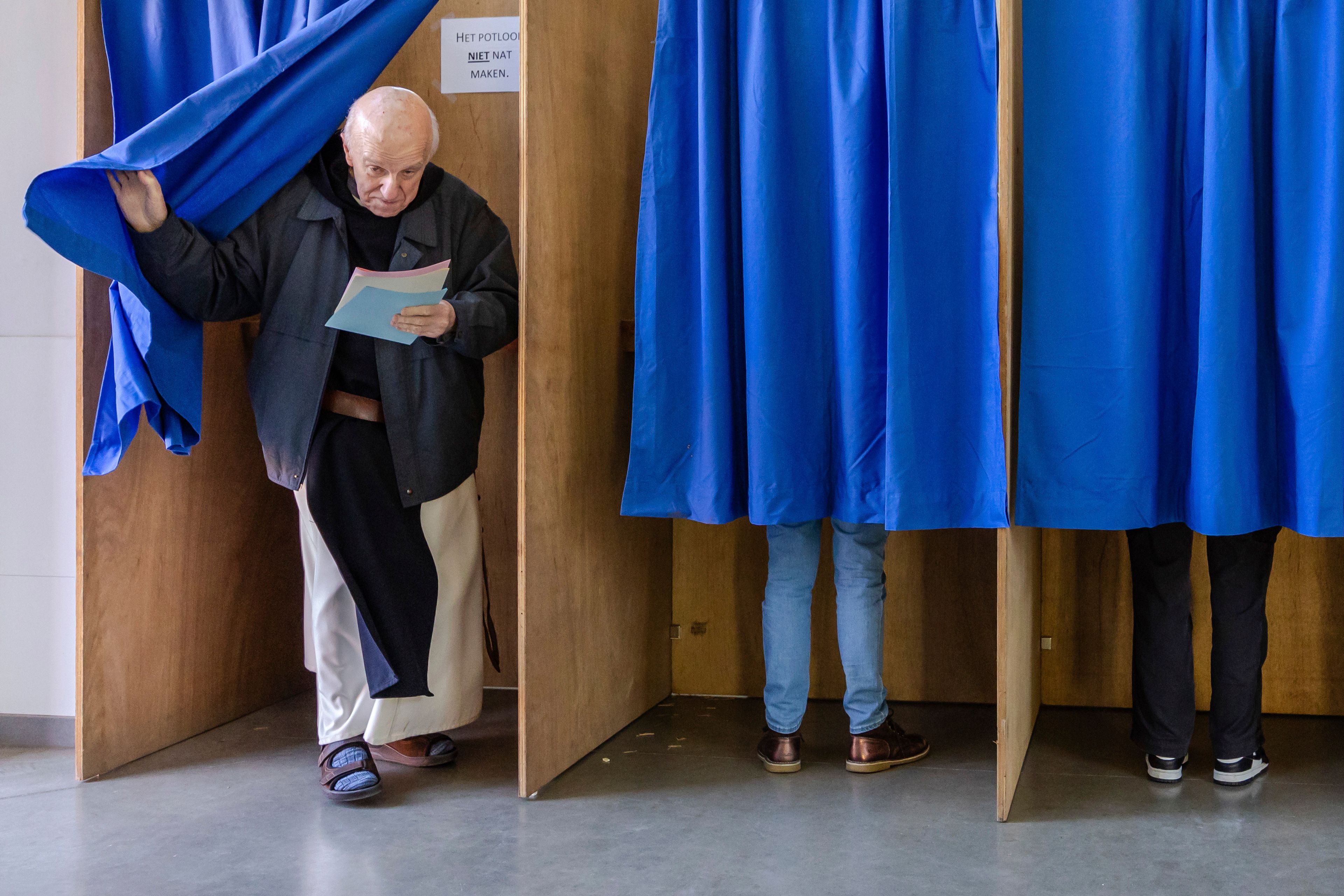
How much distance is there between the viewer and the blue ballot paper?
79.3 inches

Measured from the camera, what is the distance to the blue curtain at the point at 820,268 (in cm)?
210

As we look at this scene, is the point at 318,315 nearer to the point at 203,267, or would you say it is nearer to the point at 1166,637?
the point at 203,267

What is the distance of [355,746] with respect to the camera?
2283 mm

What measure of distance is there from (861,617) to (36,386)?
2.04 m

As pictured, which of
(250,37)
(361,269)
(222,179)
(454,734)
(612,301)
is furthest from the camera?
(454,734)

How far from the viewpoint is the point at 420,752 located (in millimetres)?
2447

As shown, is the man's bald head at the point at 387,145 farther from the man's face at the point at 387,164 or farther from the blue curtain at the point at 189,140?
the blue curtain at the point at 189,140

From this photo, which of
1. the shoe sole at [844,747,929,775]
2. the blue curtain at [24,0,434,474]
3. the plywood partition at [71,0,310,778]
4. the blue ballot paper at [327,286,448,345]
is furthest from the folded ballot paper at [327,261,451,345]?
the shoe sole at [844,747,929,775]

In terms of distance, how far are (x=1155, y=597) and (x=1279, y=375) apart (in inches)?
19.5

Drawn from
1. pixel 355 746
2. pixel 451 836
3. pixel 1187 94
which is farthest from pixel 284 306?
pixel 1187 94

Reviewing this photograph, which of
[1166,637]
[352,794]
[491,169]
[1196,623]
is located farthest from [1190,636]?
[491,169]

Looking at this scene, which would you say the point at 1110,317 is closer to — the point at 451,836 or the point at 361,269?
the point at 361,269

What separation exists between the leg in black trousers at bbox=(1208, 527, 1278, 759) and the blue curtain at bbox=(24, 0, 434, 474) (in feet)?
6.63

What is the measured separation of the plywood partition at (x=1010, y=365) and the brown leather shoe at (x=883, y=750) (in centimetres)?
26
